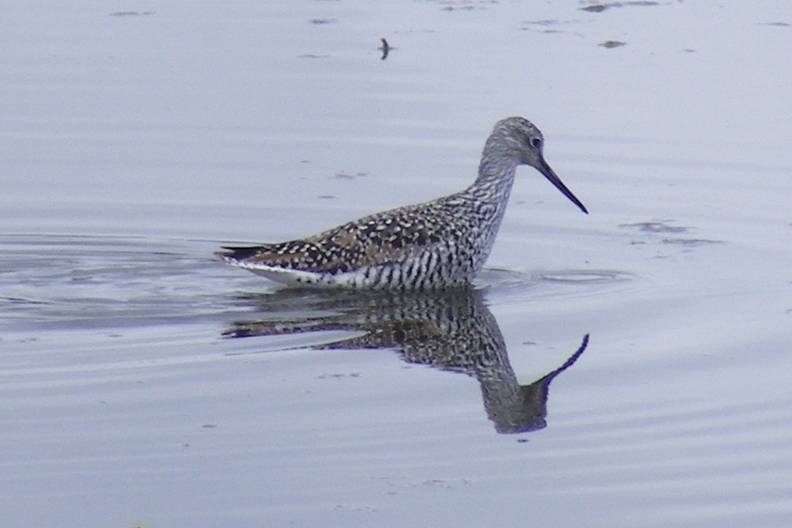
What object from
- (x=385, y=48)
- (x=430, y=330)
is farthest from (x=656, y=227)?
(x=385, y=48)

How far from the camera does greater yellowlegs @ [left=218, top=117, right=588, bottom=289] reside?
10492 mm

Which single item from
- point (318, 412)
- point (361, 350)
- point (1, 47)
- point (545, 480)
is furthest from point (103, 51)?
point (545, 480)

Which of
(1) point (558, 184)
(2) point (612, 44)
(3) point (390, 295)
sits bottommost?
(3) point (390, 295)

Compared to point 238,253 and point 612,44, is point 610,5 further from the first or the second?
point 238,253

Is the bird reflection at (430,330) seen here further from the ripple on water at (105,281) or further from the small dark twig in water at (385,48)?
the small dark twig in water at (385,48)

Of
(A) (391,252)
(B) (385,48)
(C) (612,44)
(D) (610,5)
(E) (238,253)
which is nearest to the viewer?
(E) (238,253)

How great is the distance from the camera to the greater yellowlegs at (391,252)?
34.4ft

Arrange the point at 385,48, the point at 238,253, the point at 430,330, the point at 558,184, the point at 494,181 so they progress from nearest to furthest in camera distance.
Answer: the point at 430,330, the point at 238,253, the point at 494,181, the point at 558,184, the point at 385,48

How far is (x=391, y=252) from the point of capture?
1057 centimetres

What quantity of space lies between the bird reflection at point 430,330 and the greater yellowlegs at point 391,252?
85 millimetres

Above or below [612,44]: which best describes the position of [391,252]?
below

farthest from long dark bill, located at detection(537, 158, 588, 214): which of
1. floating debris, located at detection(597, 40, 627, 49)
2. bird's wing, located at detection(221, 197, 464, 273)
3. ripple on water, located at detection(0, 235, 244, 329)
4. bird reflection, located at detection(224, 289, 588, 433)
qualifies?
floating debris, located at detection(597, 40, 627, 49)

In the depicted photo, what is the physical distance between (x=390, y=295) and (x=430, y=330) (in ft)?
2.51

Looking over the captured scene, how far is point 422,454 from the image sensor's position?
7.61 meters
